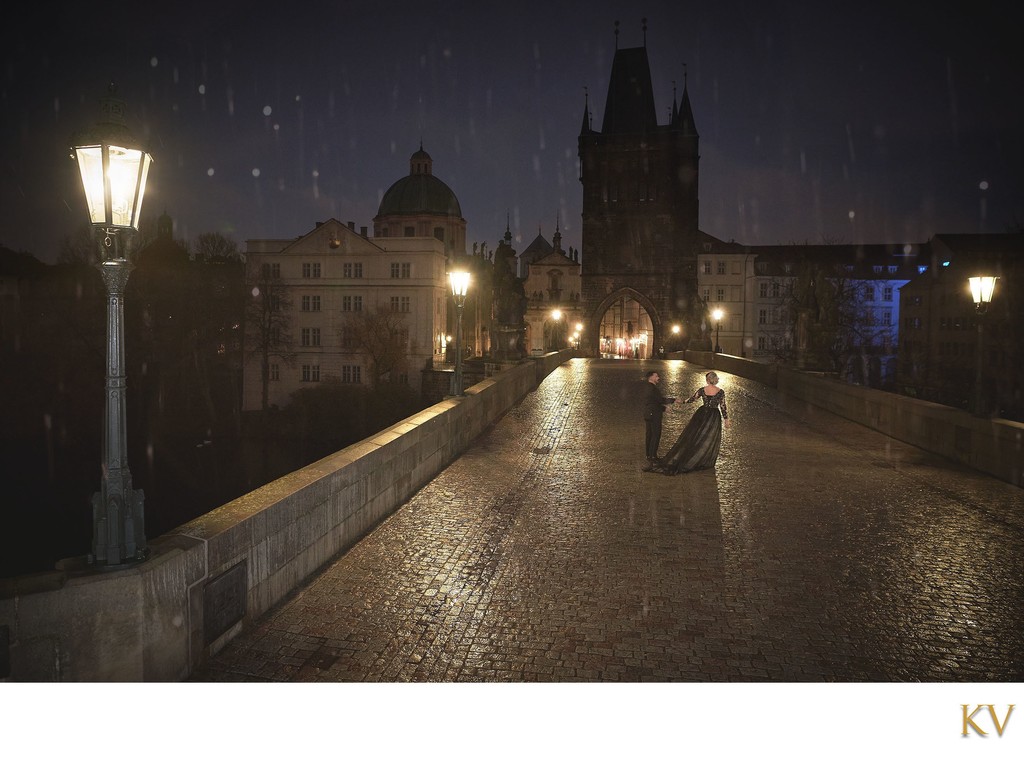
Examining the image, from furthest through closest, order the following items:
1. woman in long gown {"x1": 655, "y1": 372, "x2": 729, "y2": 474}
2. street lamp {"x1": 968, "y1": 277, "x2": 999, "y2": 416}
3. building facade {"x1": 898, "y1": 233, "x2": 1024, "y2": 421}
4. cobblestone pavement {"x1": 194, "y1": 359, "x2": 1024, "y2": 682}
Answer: building facade {"x1": 898, "y1": 233, "x2": 1024, "y2": 421}
street lamp {"x1": 968, "y1": 277, "x2": 999, "y2": 416}
woman in long gown {"x1": 655, "y1": 372, "x2": 729, "y2": 474}
cobblestone pavement {"x1": 194, "y1": 359, "x2": 1024, "y2": 682}

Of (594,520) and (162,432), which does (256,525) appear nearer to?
(594,520)

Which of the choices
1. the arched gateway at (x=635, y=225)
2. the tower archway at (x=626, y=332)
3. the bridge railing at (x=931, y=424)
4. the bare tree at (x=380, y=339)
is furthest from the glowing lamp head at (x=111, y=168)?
the tower archway at (x=626, y=332)

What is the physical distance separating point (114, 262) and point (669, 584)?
469 cm

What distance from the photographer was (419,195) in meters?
82.2

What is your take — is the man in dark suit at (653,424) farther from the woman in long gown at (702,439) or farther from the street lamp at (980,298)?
the street lamp at (980,298)

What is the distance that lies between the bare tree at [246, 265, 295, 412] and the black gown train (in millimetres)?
48884

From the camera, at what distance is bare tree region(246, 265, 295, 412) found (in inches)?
2255

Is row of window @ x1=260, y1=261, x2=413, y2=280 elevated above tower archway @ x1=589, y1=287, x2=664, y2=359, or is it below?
above

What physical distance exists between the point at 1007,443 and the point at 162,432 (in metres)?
46.3

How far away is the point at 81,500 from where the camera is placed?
108 feet

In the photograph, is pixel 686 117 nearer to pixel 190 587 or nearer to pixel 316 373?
pixel 316 373

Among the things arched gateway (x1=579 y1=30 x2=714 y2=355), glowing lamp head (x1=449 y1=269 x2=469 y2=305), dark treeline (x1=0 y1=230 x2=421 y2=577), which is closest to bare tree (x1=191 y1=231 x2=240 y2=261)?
dark treeline (x1=0 y1=230 x2=421 y2=577)
